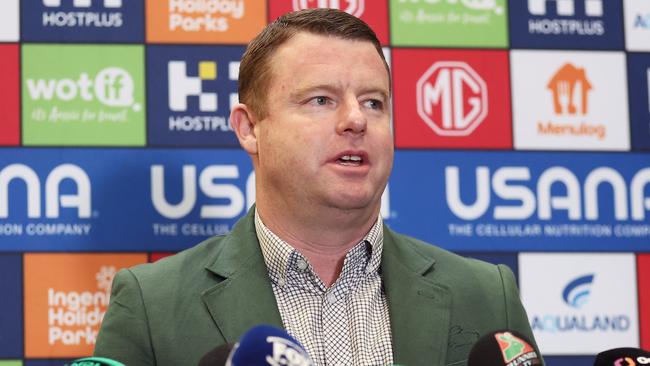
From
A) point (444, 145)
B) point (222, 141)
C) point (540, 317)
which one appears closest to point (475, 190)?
point (444, 145)

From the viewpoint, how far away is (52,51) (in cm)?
300

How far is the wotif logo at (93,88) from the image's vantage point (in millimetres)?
2973

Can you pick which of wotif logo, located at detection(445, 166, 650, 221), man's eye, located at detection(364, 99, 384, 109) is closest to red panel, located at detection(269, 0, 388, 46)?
wotif logo, located at detection(445, 166, 650, 221)

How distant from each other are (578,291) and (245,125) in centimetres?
139

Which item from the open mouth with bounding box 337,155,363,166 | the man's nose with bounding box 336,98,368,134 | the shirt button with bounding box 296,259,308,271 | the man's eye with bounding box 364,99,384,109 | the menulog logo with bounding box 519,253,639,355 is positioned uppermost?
the man's eye with bounding box 364,99,384,109

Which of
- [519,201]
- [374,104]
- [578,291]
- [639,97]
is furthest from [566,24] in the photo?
[374,104]

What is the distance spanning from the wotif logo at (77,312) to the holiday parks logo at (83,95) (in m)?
0.38

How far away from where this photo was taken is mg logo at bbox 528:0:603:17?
331 centimetres

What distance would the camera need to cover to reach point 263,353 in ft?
4.07

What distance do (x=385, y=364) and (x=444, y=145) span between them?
1273 mm

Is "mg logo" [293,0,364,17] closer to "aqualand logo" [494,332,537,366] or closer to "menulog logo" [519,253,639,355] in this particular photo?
"menulog logo" [519,253,639,355]

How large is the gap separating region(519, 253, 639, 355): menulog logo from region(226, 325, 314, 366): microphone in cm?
202

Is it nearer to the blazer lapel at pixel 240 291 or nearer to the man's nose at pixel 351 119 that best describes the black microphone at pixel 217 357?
the blazer lapel at pixel 240 291

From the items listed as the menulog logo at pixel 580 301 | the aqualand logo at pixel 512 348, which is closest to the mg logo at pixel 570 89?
the menulog logo at pixel 580 301
